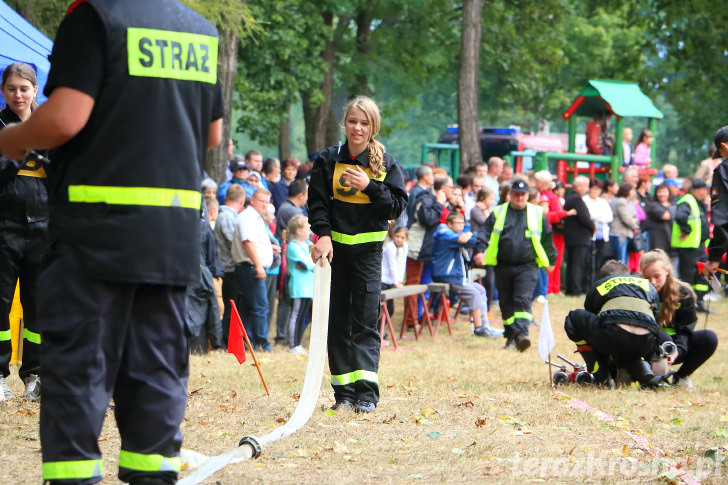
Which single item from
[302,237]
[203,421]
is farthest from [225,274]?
[203,421]

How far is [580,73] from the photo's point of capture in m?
44.6

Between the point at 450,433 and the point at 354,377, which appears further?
the point at 354,377

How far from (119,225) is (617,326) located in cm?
545

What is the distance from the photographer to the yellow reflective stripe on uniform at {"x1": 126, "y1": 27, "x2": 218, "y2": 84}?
3754mm

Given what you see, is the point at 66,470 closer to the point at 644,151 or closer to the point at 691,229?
the point at 691,229

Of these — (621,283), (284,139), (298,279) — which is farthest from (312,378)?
(284,139)

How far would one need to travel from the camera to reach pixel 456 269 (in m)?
13.9

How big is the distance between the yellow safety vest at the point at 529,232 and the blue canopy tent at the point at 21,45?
5.39 metres

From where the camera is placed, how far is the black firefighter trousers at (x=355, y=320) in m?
6.89

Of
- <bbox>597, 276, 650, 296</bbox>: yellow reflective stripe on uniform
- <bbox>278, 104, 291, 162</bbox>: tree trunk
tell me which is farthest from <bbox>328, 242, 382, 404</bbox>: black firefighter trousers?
<bbox>278, 104, 291, 162</bbox>: tree trunk

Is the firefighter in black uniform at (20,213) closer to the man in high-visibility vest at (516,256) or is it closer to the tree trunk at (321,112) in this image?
the man in high-visibility vest at (516,256)

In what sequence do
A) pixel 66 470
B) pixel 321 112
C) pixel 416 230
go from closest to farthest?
pixel 66 470
pixel 416 230
pixel 321 112

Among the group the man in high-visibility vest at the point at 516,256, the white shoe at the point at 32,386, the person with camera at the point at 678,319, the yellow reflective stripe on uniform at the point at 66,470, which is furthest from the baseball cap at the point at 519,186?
the yellow reflective stripe on uniform at the point at 66,470

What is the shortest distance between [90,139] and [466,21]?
20570 millimetres
